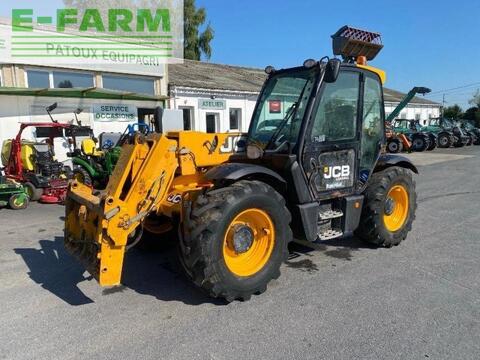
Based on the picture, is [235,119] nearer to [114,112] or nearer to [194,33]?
[114,112]

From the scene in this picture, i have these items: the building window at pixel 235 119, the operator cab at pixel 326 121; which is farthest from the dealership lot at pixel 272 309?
the building window at pixel 235 119

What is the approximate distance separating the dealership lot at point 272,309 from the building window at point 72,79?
9424 mm

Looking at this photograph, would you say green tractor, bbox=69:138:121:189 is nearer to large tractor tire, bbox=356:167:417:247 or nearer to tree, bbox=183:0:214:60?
large tractor tire, bbox=356:167:417:247

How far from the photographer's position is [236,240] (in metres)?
3.88

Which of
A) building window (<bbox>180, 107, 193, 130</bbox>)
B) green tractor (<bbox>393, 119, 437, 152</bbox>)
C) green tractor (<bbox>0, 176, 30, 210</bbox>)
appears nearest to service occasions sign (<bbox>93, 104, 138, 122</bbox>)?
building window (<bbox>180, 107, 193, 130</bbox>)

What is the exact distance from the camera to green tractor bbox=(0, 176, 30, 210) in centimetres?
872

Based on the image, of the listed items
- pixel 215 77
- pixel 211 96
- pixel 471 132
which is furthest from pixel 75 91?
pixel 471 132

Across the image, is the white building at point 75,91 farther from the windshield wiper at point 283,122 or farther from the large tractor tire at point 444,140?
the large tractor tire at point 444,140

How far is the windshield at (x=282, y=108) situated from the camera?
448 centimetres

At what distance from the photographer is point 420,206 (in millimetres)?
7977

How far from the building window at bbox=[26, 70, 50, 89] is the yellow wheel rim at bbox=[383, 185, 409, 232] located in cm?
1183

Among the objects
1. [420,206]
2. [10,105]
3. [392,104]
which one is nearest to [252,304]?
[420,206]

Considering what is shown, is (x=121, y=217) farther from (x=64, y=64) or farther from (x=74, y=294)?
(x=64, y=64)

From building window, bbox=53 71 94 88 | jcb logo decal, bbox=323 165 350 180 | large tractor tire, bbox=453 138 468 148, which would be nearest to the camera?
jcb logo decal, bbox=323 165 350 180
